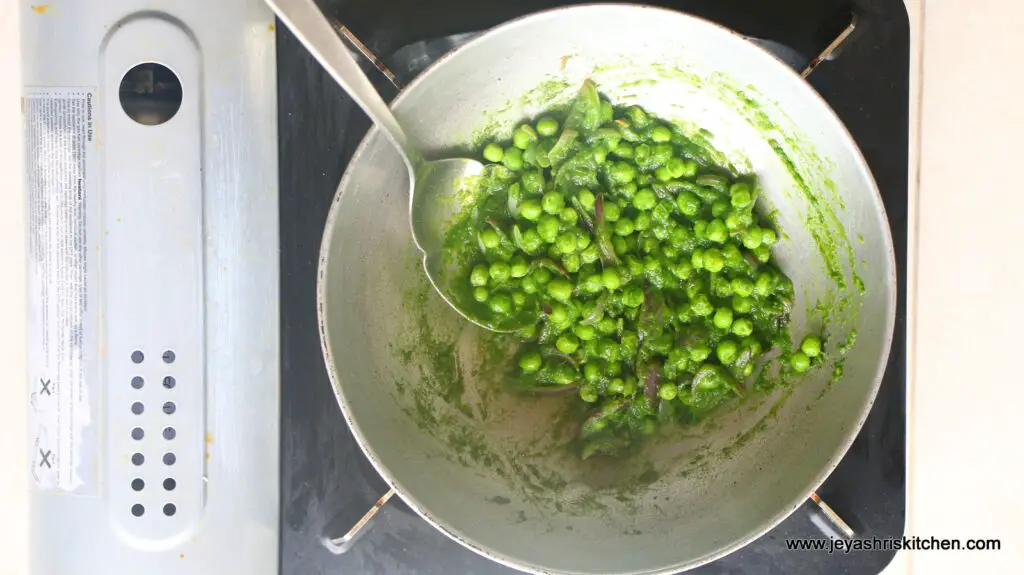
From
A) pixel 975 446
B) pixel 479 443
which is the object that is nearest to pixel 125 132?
pixel 479 443

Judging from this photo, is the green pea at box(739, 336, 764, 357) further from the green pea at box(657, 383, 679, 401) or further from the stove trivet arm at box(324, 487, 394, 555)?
the stove trivet arm at box(324, 487, 394, 555)

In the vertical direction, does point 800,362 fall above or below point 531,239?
below

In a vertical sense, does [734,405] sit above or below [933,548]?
above

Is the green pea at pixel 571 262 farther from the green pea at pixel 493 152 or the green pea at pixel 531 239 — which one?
the green pea at pixel 493 152

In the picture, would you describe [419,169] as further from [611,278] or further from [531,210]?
[611,278]

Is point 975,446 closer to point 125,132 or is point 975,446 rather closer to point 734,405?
point 734,405

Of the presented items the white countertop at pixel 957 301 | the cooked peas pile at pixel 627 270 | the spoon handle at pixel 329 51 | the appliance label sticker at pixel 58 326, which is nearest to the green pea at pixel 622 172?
the cooked peas pile at pixel 627 270

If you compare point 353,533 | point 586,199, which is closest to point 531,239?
point 586,199
